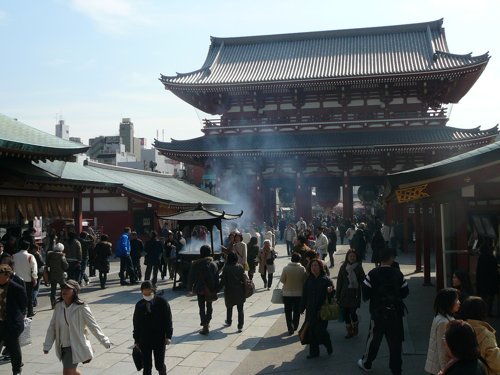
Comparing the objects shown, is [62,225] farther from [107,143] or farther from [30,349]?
[107,143]

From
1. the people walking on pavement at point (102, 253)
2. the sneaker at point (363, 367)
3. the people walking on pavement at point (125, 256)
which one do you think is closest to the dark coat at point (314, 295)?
the sneaker at point (363, 367)

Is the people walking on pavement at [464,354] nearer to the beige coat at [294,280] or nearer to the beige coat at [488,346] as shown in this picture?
the beige coat at [488,346]

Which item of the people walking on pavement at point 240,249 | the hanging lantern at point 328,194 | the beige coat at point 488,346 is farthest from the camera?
the hanging lantern at point 328,194

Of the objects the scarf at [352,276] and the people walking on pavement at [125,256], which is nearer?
the scarf at [352,276]

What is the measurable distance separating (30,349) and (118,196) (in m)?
16.0

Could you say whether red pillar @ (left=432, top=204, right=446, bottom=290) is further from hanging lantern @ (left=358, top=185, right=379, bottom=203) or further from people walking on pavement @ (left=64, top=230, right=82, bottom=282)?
hanging lantern @ (left=358, top=185, right=379, bottom=203)

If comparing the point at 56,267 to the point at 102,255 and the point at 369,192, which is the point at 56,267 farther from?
the point at 369,192

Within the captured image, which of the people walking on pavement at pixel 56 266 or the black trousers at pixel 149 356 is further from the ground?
the people walking on pavement at pixel 56 266

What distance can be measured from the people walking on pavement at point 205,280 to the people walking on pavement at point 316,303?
2030 mm

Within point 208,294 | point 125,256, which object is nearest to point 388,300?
point 208,294

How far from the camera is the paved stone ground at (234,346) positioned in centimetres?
696

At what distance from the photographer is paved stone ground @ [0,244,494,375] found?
6.96 meters

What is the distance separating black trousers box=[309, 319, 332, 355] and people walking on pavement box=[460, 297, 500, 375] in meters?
3.09

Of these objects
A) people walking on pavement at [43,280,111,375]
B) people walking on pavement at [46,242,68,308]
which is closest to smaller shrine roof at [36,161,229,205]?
people walking on pavement at [46,242,68,308]
